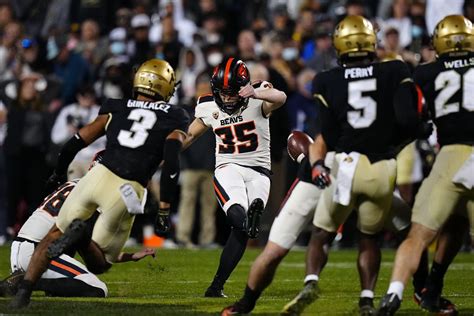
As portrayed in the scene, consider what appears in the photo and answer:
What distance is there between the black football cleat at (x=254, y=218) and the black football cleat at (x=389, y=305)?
2.04 m

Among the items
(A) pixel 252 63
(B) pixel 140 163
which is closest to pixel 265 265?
(B) pixel 140 163

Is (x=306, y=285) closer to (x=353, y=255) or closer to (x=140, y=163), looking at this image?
(x=140, y=163)

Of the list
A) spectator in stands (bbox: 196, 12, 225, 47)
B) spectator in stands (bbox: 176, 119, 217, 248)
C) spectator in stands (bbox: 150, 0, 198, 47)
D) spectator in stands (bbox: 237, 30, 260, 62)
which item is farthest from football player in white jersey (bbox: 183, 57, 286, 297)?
spectator in stands (bbox: 150, 0, 198, 47)

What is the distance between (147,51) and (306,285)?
9.96 m

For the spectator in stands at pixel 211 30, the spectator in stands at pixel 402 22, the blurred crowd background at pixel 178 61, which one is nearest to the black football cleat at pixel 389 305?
the blurred crowd background at pixel 178 61

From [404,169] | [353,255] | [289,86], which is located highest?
[289,86]

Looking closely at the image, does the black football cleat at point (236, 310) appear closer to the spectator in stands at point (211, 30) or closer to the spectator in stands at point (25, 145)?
the spectator in stands at point (25, 145)

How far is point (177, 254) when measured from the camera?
1340cm

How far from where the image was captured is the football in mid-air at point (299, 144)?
A: 7.86 meters

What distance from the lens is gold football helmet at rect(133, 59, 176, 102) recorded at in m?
8.05

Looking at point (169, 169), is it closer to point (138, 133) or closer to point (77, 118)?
point (138, 133)

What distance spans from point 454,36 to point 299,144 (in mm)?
1265

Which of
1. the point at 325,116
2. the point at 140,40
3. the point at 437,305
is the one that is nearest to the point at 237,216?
the point at 437,305

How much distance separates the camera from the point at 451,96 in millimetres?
7488
